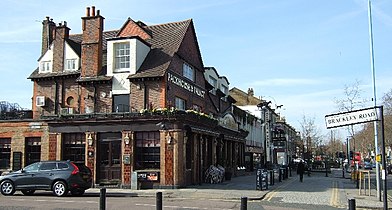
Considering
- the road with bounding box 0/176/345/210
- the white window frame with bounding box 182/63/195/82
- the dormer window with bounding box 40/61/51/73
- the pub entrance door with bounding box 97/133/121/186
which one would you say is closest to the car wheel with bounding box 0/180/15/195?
the road with bounding box 0/176/345/210

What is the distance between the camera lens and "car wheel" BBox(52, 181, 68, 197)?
20.9m

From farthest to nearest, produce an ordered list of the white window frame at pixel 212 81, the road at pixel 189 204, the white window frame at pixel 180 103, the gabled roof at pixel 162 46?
the white window frame at pixel 212 81 → the white window frame at pixel 180 103 → the gabled roof at pixel 162 46 → the road at pixel 189 204

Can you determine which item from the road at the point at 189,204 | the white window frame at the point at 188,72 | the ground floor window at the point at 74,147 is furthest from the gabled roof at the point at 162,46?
the road at the point at 189,204

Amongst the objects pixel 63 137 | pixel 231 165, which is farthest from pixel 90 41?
pixel 231 165

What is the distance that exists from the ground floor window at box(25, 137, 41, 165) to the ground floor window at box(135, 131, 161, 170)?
708 cm

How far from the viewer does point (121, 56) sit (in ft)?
92.8

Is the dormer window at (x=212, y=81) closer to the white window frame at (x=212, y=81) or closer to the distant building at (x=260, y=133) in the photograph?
the white window frame at (x=212, y=81)

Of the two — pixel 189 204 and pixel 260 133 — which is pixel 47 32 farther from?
pixel 260 133

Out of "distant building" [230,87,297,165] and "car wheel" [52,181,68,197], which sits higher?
"distant building" [230,87,297,165]

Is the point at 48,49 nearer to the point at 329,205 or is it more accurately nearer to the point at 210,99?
the point at 210,99

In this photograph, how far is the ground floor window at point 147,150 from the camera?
2541 centimetres

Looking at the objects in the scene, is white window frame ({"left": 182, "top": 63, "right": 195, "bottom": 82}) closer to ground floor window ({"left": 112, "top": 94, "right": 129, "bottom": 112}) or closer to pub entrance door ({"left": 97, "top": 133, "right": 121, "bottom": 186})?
ground floor window ({"left": 112, "top": 94, "right": 129, "bottom": 112})

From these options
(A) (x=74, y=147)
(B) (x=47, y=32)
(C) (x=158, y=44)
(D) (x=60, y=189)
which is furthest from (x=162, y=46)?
(D) (x=60, y=189)

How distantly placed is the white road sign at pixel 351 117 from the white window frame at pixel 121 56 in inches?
651
